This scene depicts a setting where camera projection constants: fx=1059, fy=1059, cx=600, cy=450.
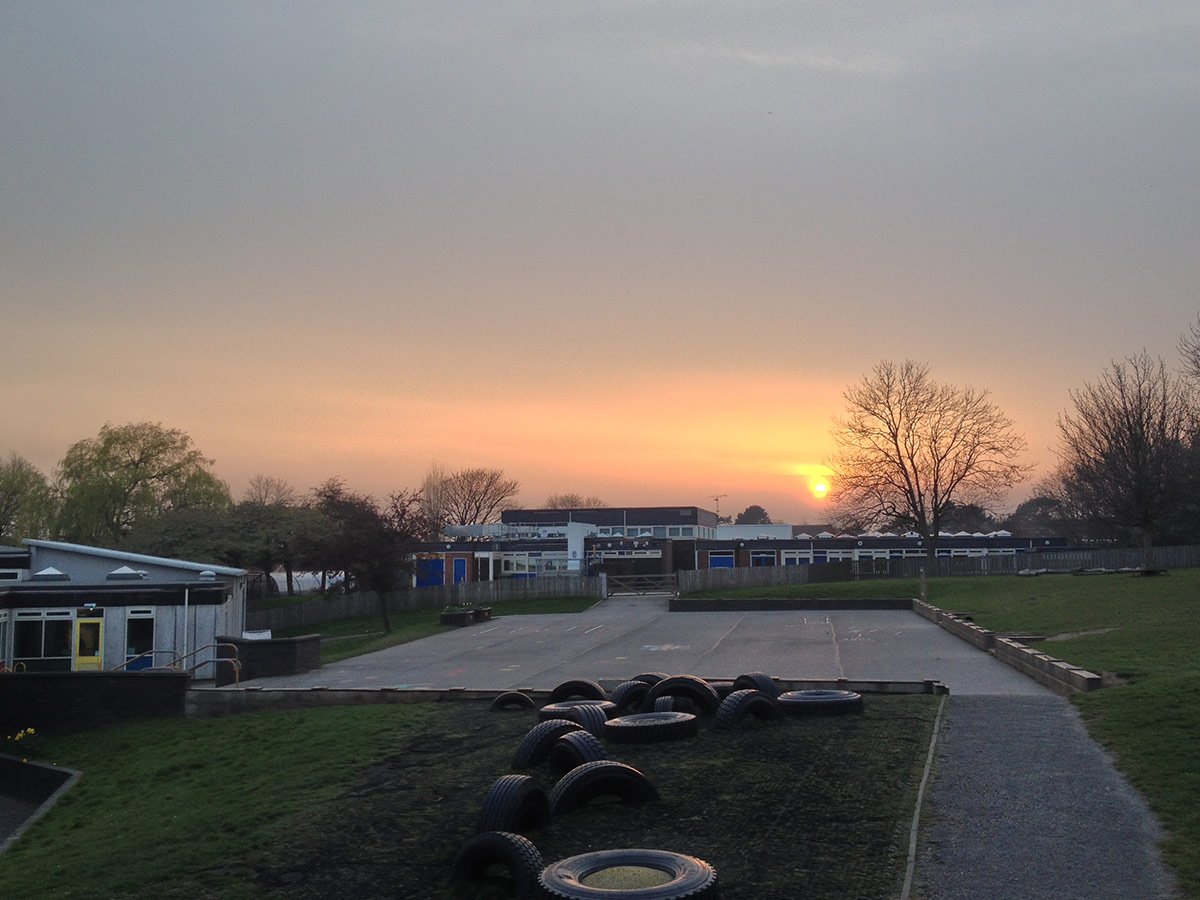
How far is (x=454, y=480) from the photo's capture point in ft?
384

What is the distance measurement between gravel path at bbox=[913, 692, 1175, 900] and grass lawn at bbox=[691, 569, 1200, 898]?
0.26 metres

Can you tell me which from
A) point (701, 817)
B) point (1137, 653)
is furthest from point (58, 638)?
point (1137, 653)

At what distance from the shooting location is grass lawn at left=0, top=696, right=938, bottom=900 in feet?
29.4

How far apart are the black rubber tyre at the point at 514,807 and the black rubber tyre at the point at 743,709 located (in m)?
4.91

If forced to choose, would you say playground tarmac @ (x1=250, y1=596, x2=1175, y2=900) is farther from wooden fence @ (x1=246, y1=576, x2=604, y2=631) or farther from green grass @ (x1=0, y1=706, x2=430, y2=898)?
wooden fence @ (x1=246, y1=576, x2=604, y2=631)

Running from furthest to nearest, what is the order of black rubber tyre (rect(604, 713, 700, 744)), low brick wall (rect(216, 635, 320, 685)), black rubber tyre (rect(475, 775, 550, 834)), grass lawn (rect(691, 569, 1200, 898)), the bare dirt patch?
low brick wall (rect(216, 635, 320, 685)) < black rubber tyre (rect(604, 713, 700, 744)) < grass lawn (rect(691, 569, 1200, 898)) < black rubber tyre (rect(475, 775, 550, 834)) < the bare dirt patch

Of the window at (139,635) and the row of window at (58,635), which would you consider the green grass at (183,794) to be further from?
the row of window at (58,635)

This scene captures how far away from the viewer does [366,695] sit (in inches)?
790

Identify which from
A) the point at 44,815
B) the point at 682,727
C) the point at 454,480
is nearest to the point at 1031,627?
the point at 682,727

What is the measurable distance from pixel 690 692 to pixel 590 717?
75.6 inches

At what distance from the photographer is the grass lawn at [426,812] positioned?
29.4 feet

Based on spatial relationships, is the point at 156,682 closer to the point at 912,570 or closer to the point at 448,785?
the point at 448,785

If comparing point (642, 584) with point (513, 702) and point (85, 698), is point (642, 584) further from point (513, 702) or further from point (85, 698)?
point (513, 702)

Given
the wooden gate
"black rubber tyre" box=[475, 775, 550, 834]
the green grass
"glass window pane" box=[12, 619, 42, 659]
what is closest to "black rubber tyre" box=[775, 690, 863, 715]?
the green grass
